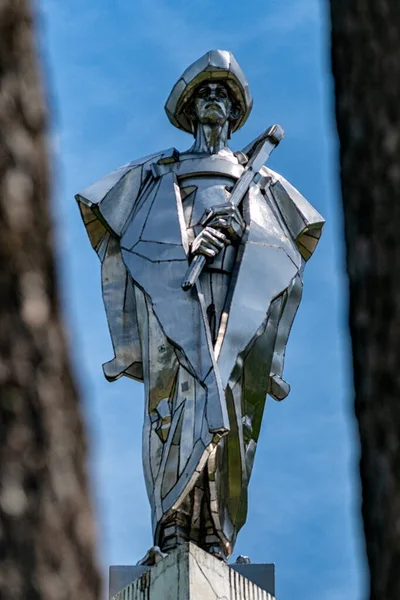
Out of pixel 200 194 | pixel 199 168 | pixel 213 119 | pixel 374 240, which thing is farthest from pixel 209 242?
pixel 374 240

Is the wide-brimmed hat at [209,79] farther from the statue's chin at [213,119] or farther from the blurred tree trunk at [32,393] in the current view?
the blurred tree trunk at [32,393]

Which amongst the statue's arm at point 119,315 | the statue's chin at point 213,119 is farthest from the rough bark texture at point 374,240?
the statue's chin at point 213,119

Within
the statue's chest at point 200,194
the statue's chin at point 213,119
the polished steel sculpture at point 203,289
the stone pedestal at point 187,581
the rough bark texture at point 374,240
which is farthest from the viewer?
the statue's chin at point 213,119

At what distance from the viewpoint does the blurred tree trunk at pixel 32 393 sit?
4266 mm

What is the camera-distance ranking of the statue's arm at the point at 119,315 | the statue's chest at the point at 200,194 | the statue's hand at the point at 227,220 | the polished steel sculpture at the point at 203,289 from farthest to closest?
the statue's chest at the point at 200,194 < the statue's arm at the point at 119,315 < the statue's hand at the point at 227,220 < the polished steel sculpture at the point at 203,289

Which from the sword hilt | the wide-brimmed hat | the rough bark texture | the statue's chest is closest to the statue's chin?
the wide-brimmed hat

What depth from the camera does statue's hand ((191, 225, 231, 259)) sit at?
45.6 feet

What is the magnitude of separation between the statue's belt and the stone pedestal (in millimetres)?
3580

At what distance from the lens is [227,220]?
14.1 metres

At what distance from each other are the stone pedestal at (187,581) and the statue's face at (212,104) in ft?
13.8

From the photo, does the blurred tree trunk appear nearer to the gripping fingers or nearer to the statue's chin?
the gripping fingers

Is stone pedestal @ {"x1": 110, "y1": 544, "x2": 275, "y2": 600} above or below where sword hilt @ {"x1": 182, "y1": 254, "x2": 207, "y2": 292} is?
below

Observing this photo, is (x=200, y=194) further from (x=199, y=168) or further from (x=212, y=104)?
(x=212, y=104)

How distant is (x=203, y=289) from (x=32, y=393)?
9.51 m
